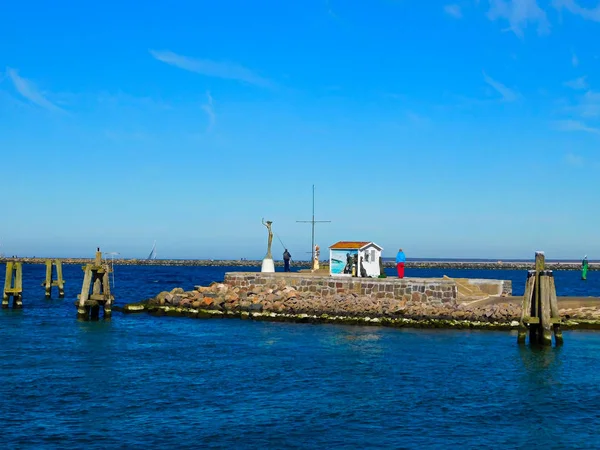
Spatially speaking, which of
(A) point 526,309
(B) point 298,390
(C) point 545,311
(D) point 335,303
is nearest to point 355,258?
(D) point 335,303

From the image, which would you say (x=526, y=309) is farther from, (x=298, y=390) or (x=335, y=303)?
(x=298, y=390)

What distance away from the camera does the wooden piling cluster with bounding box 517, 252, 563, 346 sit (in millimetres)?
24094

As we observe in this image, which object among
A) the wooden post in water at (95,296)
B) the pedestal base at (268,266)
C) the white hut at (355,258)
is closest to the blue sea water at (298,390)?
the wooden post in water at (95,296)

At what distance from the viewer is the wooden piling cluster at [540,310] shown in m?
24.1

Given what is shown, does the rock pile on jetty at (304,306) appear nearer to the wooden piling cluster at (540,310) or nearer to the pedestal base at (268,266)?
the pedestal base at (268,266)

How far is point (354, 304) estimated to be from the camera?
31.4 metres

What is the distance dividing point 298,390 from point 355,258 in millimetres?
18181

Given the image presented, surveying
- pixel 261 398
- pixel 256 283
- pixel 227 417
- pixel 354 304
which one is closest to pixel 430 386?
pixel 261 398

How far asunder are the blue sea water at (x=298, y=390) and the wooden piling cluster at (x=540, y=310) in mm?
786

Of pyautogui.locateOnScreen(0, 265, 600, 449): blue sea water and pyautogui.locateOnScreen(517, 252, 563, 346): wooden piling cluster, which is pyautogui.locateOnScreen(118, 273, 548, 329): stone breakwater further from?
pyautogui.locateOnScreen(517, 252, 563, 346): wooden piling cluster

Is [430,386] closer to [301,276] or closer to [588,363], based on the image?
[588,363]

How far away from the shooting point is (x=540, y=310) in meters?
24.5

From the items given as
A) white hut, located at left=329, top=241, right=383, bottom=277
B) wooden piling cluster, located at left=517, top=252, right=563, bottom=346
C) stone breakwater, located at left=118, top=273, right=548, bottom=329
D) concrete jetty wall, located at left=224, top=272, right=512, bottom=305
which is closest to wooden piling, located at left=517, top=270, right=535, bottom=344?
wooden piling cluster, located at left=517, top=252, right=563, bottom=346

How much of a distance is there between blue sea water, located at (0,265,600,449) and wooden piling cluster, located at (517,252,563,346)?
786 mm
